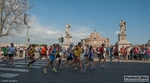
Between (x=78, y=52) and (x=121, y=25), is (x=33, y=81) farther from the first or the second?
(x=121, y=25)

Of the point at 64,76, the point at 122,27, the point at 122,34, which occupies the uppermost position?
the point at 122,27

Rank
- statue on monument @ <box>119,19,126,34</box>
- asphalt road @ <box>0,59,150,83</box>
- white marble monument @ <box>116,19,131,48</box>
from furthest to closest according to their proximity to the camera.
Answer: statue on monument @ <box>119,19,126,34</box> < white marble monument @ <box>116,19,131,48</box> < asphalt road @ <box>0,59,150,83</box>

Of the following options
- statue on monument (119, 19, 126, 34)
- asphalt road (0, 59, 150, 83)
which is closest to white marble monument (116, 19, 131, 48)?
statue on monument (119, 19, 126, 34)

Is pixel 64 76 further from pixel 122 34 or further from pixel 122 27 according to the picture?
pixel 122 27

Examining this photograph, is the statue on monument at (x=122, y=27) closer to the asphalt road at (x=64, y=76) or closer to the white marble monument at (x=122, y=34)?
the white marble monument at (x=122, y=34)

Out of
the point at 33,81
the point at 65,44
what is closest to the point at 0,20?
the point at 65,44

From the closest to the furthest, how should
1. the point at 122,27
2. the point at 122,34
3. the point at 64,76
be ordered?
the point at 64,76 → the point at 122,34 → the point at 122,27

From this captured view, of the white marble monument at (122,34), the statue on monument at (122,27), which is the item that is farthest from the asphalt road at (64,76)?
the statue on monument at (122,27)

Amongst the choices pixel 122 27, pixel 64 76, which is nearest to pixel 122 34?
pixel 122 27

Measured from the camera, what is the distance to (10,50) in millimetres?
12062

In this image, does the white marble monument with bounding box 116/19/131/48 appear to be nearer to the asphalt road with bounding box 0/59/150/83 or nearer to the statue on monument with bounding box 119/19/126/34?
the statue on monument with bounding box 119/19/126/34

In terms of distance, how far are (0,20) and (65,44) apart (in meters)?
13.8

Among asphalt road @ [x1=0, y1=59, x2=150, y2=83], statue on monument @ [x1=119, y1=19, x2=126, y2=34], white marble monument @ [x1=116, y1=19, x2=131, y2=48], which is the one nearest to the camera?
asphalt road @ [x1=0, y1=59, x2=150, y2=83]

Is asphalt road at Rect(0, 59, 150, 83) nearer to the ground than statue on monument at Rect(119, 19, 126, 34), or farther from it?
nearer to the ground
